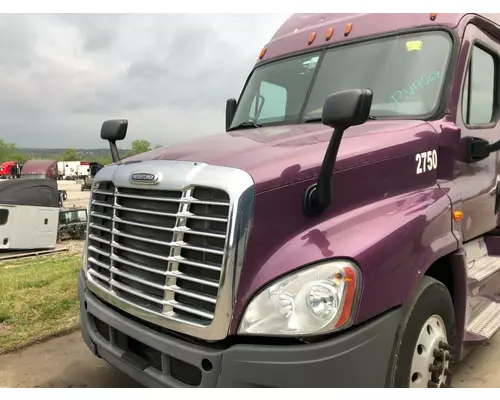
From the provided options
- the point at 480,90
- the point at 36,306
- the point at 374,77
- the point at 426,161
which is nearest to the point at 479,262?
the point at 426,161

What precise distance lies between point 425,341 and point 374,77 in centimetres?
195

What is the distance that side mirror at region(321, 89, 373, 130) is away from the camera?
2.40 meters

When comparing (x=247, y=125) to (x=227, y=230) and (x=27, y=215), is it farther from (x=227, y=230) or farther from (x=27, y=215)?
(x=27, y=215)

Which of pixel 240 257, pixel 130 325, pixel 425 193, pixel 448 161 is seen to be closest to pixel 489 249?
pixel 448 161

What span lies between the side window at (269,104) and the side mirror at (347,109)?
5.15 feet

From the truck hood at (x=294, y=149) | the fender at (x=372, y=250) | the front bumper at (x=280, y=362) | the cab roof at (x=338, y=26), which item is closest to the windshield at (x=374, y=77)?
the cab roof at (x=338, y=26)

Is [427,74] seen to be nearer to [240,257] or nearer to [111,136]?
[240,257]

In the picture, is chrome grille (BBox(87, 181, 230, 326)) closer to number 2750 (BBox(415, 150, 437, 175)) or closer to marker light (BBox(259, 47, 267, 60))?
number 2750 (BBox(415, 150, 437, 175))

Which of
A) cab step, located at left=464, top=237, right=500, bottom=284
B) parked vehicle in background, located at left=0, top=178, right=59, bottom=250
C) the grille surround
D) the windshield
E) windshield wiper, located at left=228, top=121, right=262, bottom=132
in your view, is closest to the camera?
the grille surround

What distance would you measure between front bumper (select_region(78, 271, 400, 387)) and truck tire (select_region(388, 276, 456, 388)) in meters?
0.10

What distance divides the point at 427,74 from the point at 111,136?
2.50m

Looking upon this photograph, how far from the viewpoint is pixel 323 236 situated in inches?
99.3

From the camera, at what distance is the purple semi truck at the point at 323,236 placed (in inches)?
92.7

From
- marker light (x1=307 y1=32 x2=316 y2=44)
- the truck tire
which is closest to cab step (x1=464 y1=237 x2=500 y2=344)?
the truck tire
